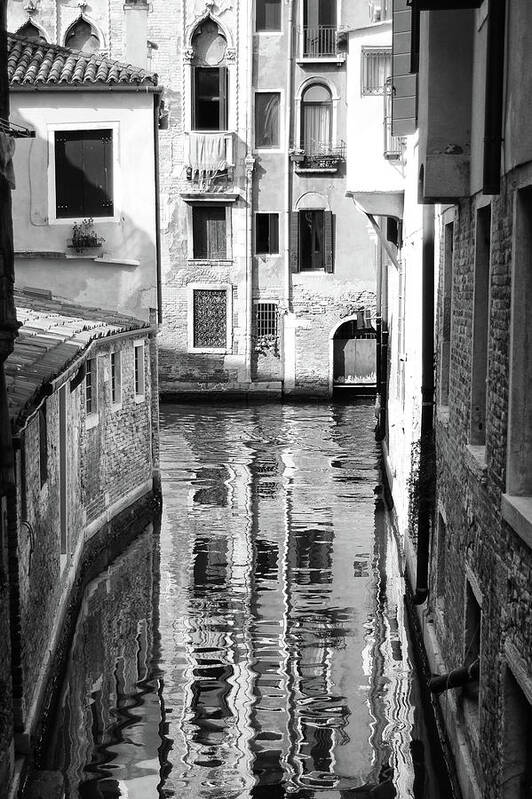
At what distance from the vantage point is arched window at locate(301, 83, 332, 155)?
3278cm

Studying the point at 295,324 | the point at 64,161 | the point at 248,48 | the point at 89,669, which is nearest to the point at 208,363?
the point at 295,324

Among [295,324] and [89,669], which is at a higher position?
[295,324]

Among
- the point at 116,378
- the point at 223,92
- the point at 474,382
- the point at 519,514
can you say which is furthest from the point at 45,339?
the point at 223,92

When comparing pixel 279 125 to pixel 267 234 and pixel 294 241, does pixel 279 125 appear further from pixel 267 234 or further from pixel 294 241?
pixel 294 241

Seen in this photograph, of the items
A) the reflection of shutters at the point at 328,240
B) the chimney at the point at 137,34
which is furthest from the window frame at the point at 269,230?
the chimney at the point at 137,34

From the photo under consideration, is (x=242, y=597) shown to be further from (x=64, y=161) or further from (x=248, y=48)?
(x=248, y=48)

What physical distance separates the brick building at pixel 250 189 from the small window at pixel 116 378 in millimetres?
15822

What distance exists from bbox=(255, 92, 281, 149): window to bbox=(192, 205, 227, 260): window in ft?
6.84

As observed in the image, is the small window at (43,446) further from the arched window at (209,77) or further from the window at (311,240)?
the arched window at (209,77)

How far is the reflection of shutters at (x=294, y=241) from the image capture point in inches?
1293

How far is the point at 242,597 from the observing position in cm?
1373

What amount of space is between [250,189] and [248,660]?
22.5m

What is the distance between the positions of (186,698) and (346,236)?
932 inches

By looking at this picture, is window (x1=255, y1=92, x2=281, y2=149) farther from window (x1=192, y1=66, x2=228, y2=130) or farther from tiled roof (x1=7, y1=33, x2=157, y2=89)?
tiled roof (x1=7, y1=33, x2=157, y2=89)
